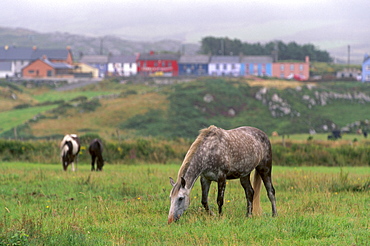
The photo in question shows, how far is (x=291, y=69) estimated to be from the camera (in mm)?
151875

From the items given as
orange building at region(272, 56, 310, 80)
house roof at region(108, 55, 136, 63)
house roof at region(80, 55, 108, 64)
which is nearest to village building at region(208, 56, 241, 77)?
orange building at region(272, 56, 310, 80)

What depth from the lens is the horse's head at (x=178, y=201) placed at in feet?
37.8

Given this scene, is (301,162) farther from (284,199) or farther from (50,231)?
(50,231)

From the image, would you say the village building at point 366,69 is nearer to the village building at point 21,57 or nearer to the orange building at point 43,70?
the orange building at point 43,70

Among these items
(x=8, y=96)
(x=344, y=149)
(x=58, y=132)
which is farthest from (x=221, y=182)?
(x=8, y=96)

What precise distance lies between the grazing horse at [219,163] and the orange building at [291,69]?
136m

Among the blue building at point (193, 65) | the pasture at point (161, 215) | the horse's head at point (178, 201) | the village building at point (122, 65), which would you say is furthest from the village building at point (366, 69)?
the horse's head at point (178, 201)

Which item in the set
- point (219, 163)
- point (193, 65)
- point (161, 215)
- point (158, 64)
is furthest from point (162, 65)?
point (219, 163)

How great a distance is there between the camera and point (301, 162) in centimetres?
3347

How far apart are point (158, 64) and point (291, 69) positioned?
41.5 meters

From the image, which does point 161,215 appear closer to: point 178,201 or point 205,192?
point 205,192

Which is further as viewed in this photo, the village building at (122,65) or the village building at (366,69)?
the village building at (122,65)

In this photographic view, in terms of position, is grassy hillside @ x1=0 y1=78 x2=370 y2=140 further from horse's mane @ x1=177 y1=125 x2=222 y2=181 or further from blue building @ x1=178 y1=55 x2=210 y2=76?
horse's mane @ x1=177 y1=125 x2=222 y2=181

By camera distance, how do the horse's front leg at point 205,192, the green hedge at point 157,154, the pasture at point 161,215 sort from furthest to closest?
the green hedge at point 157,154
the horse's front leg at point 205,192
the pasture at point 161,215
